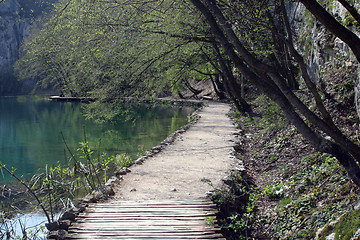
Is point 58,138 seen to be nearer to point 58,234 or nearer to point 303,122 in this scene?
point 58,234

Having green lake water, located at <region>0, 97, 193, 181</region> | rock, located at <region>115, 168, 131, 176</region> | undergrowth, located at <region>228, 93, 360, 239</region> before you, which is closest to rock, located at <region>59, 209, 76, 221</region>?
undergrowth, located at <region>228, 93, 360, 239</region>

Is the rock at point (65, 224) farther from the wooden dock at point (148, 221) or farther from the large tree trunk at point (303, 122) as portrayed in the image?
the large tree trunk at point (303, 122)

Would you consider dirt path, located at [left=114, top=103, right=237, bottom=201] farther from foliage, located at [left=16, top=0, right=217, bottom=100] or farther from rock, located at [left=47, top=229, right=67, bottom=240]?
foliage, located at [left=16, top=0, right=217, bottom=100]

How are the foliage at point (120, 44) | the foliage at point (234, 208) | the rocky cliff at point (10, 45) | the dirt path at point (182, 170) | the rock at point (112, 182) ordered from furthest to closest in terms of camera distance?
the rocky cliff at point (10, 45) → the foliage at point (120, 44) → the rock at point (112, 182) → the dirt path at point (182, 170) → the foliage at point (234, 208)

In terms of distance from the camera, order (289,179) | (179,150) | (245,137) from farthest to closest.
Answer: (245,137) < (179,150) < (289,179)

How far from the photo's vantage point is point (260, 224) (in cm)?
591

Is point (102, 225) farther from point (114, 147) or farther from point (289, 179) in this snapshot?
point (114, 147)

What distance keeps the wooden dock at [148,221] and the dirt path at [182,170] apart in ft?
1.99

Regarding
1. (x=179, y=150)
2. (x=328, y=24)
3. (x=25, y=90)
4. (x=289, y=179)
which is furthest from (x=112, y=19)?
(x=25, y=90)

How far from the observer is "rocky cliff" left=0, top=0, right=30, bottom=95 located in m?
62.2

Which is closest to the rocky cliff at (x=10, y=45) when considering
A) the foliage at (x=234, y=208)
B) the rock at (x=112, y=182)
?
the rock at (x=112, y=182)

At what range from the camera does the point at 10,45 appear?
66688 mm

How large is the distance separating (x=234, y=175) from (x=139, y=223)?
110 inches

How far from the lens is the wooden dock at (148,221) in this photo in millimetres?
4770
